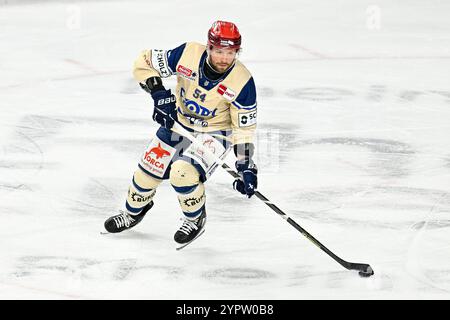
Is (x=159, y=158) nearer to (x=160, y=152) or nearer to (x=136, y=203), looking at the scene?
(x=160, y=152)

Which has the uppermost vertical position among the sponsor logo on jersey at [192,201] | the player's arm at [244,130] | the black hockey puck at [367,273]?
the player's arm at [244,130]

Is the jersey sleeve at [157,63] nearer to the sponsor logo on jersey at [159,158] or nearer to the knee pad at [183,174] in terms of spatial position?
the sponsor logo on jersey at [159,158]

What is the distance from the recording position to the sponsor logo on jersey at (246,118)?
4.22m

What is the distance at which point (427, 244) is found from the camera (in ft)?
14.8

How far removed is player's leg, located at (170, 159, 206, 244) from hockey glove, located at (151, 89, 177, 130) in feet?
0.60

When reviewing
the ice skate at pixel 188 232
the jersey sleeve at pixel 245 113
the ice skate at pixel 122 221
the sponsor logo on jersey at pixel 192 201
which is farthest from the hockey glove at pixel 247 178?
the ice skate at pixel 122 221

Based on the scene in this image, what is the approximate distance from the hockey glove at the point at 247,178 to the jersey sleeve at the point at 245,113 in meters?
0.11

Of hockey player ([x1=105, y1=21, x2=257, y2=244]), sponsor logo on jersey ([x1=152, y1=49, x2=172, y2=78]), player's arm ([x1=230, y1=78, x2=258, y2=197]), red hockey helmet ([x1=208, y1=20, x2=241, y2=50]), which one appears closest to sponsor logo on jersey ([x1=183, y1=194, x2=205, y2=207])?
hockey player ([x1=105, y1=21, x2=257, y2=244])

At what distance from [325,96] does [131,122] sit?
1.49m

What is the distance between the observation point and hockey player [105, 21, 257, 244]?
4180 millimetres

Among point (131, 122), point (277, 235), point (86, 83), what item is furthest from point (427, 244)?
point (86, 83)

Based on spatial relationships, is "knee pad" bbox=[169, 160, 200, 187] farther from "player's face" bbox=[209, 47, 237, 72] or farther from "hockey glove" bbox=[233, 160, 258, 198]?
"player's face" bbox=[209, 47, 237, 72]

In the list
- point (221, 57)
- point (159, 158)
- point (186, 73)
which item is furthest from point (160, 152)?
point (221, 57)
